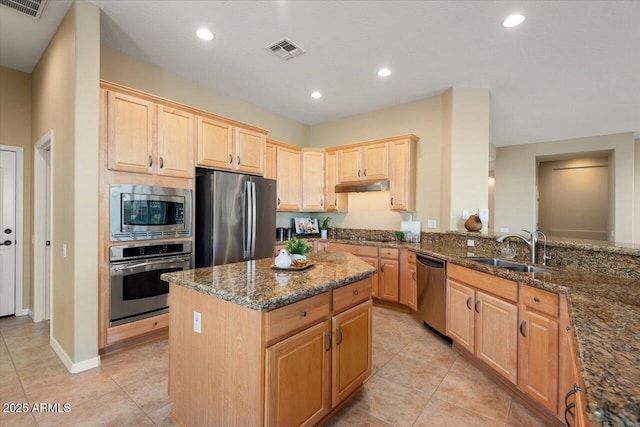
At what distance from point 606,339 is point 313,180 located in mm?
4350

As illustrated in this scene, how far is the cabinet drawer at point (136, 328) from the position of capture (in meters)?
2.66

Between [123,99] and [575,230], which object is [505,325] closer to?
[123,99]

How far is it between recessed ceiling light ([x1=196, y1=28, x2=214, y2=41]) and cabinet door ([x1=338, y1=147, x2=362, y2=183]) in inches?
101

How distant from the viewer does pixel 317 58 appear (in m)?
3.26

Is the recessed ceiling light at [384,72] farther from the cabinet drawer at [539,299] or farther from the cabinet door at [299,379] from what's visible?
the cabinet door at [299,379]

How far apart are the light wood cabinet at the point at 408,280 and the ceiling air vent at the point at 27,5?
4.42 meters

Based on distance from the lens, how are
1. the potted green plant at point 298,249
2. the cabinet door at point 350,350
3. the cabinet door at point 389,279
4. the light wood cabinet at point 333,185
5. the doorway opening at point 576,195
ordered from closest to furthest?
the cabinet door at point 350,350, the potted green plant at point 298,249, the cabinet door at point 389,279, the light wood cabinet at point 333,185, the doorway opening at point 576,195

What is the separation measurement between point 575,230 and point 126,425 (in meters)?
9.05

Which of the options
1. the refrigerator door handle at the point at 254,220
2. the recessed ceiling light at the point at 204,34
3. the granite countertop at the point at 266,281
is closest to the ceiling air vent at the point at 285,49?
the recessed ceiling light at the point at 204,34

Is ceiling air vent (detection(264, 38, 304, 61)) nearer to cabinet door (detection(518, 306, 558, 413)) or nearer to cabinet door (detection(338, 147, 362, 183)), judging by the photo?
cabinet door (detection(338, 147, 362, 183))

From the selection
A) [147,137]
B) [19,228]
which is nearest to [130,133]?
[147,137]

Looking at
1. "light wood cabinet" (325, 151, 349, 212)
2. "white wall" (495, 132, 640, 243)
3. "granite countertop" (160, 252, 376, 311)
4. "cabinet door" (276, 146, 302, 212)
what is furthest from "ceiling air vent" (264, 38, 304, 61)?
"white wall" (495, 132, 640, 243)

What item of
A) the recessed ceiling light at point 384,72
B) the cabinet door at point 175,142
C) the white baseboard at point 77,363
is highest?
the recessed ceiling light at point 384,72

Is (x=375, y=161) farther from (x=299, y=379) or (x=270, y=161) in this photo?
(x=299, y=379)
